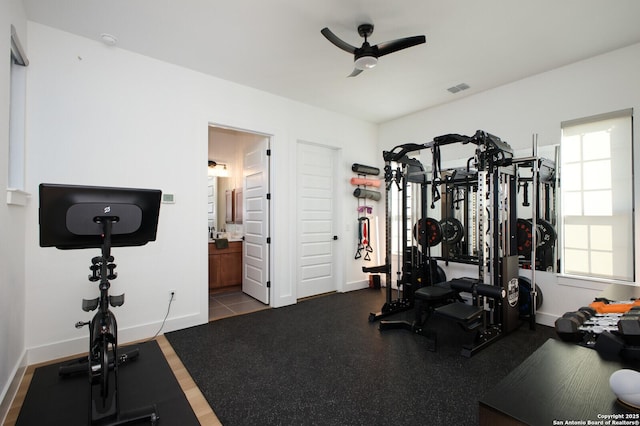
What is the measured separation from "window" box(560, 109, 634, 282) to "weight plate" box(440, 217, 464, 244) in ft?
3.88

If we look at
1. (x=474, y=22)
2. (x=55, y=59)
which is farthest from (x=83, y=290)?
(x=474, y=22)

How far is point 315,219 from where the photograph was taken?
16.3 ft

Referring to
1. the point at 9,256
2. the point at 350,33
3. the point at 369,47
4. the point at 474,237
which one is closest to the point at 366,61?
the point at 369,47

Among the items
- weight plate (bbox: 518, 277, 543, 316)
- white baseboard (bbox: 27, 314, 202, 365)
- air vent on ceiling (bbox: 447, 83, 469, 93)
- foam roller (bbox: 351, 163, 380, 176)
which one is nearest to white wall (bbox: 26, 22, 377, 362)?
white baseboard (bbox: 27, 314, 202, 365)

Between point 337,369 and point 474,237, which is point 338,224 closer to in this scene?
point 474,237

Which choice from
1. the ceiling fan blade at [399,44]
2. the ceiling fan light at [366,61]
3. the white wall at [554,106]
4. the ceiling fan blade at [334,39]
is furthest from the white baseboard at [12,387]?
the white wall at [554,106]

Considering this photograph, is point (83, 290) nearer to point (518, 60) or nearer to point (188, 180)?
point (188, 180)

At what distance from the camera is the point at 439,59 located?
3.41m

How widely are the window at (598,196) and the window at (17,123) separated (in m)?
5.73

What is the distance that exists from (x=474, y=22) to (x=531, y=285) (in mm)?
3011

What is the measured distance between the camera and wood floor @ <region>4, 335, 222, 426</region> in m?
1.96

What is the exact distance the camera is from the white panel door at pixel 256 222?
4.43 metres

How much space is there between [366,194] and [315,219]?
1126 mm

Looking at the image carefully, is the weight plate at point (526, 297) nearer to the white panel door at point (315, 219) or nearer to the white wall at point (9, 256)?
the white panel door at point (315, 219)
